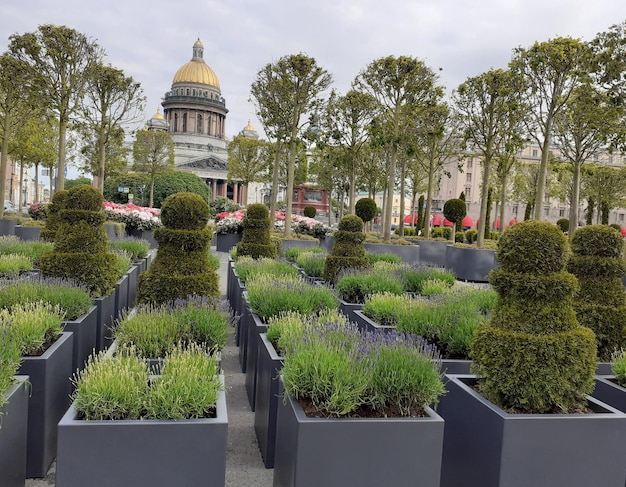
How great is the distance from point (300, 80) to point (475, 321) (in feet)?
52.8

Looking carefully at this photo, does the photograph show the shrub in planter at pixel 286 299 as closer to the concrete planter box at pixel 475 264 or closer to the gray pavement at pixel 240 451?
the gray pavement at pixel 240 451

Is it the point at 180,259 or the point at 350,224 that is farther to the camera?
the point at 350,224

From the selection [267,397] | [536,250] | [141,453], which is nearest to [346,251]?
[267,397]

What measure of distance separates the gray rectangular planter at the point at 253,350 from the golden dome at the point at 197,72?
91693mm

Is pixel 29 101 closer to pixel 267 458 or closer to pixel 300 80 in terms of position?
pixel 300 80

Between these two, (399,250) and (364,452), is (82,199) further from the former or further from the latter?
(399,250)

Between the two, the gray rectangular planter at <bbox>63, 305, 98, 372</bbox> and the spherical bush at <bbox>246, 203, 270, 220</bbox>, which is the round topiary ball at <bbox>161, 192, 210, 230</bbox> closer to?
the gray rectangular planter at <bbox>63, 305, 98, 372</bbox>

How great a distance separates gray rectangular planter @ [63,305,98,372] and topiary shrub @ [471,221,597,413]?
11.9 feet

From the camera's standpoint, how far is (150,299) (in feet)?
21.7

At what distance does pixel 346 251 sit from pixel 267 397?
18.1ft

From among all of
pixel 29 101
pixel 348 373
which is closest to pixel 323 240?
pixel 29 101

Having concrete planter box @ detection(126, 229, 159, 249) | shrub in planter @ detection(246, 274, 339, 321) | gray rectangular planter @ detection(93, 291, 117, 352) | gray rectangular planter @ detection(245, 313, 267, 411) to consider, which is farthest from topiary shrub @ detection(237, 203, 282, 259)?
concrete planter box @ detection(126, 229, 159, 249)

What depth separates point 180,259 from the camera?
22.6 ft

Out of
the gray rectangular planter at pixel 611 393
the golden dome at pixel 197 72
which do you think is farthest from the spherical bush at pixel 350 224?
the golden dome at pixel 197 72
